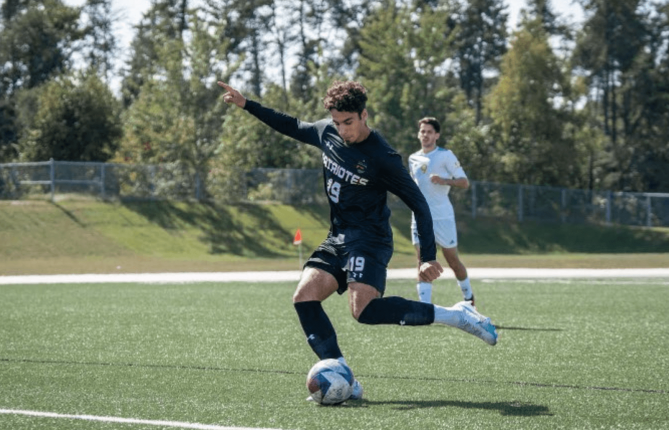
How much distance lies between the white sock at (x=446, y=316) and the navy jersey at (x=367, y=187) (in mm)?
429

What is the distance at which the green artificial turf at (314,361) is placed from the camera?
627 cm

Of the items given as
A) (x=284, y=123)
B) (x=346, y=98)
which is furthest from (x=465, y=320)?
(x=284, y=123)

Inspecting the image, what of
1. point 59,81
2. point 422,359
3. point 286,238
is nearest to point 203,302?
point 422,359

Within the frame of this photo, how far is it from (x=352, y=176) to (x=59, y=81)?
42601 mm

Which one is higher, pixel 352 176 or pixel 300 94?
pixel 300 94

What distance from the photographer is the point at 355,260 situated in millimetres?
7117

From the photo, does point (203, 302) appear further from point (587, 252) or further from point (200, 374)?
point (587, 252)

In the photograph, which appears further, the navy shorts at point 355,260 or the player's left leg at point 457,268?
the player's left leg at point 457,268

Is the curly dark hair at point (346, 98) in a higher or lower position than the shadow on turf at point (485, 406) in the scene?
higher

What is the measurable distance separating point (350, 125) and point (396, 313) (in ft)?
4.45

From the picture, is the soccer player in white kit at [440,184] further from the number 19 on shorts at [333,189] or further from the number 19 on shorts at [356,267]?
the number 19 on shorts at [356,267]

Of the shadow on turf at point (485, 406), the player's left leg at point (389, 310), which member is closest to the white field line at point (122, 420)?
the shadow on turf at point (485, 406)

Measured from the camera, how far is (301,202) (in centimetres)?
4409

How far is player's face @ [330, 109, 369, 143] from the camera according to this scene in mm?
6961
